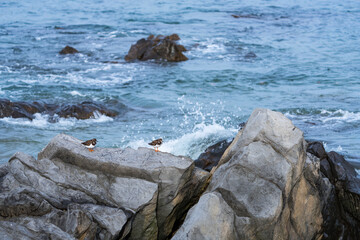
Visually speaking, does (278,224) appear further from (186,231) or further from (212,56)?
(212,56)

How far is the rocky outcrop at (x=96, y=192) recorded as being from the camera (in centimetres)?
625

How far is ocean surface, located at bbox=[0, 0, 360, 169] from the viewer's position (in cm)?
1377

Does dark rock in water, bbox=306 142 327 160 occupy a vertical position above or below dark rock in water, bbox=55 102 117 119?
above

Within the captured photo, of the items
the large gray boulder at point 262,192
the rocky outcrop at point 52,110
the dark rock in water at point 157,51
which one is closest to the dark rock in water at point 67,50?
the dark rock in water at point 157,51

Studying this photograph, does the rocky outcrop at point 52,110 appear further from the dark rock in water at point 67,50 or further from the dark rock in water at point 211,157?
the dark rock in water at point 67,50

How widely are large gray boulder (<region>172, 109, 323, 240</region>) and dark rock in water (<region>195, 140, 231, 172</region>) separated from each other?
1.95 metres

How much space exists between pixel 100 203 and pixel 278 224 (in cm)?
256

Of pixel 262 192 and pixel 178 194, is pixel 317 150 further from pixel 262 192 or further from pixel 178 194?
pixel 178 194

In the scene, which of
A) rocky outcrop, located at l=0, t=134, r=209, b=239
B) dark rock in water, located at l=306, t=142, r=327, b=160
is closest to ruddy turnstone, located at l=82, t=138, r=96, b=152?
rocky outcrop, located at l=0, t=134, r=209, b=239

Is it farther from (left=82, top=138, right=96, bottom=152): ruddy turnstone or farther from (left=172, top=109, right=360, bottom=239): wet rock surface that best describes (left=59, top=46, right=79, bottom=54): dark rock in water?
(left=172, top=109, right=360, bottom=239): wet rock surface

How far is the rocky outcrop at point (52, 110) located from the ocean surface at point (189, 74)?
28 centimetres

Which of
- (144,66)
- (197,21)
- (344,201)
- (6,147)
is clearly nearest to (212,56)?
(144,66)

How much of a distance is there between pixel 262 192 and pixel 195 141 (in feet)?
19.6

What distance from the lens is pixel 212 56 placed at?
23.5 m
